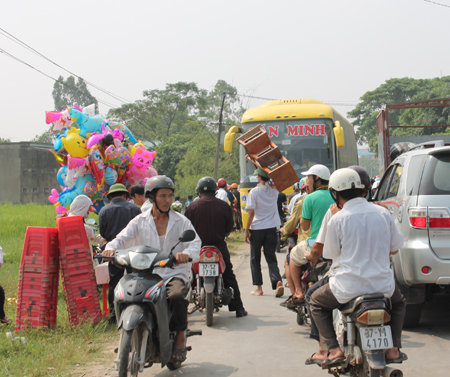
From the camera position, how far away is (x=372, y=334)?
11.7 ft

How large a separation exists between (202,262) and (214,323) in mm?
813

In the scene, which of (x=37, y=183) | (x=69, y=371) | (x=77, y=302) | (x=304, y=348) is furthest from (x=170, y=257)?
(x=37, y=183)

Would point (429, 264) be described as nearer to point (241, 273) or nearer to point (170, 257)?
point (170, 257)

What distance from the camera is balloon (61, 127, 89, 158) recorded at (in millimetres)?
10148

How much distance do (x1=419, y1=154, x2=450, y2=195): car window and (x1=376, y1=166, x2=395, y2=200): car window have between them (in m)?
1.33

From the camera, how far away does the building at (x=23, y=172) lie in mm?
43062

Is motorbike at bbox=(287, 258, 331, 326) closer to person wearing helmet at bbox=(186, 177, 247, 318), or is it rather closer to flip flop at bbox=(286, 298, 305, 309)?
flip flop at bbox=(286, 298, 305, 309)

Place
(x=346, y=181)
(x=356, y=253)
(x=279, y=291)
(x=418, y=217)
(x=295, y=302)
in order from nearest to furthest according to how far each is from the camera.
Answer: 1. (x=356, y=253)
2. (x=346, y=181)
3. (x=418, y=217)
4. (x=295, y=302)
5. (x=279, y=291)

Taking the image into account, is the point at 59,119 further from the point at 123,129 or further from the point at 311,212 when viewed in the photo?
the point at 311,212

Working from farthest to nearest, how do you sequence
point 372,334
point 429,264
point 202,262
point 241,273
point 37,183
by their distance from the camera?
point 37,183 → point 241,273 → point 202,262 → point 429,264 → point 372,334

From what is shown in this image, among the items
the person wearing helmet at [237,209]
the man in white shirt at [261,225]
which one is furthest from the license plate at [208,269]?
the person wearing helmet at [237,209]

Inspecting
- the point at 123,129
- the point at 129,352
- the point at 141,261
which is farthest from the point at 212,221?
the point at 123,129

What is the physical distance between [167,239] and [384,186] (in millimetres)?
3748

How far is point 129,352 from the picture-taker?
12.6 ft
